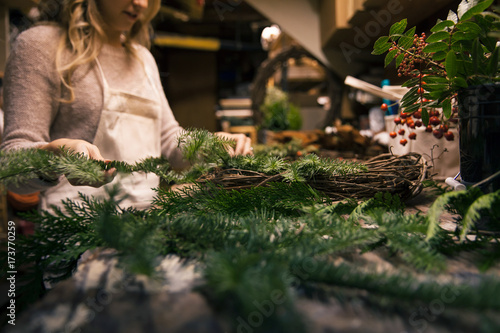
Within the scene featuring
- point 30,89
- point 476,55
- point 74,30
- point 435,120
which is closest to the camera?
point 476,55

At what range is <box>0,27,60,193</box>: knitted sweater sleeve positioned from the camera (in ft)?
2.68

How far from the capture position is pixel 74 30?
0.95m

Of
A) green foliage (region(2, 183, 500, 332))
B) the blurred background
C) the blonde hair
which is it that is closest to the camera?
green foliage (region(2, 183, 500, 332))

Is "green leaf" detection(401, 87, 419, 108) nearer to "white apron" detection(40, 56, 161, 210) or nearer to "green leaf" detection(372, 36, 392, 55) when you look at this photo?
"green leaf" detection(372, 36, 392, 55)

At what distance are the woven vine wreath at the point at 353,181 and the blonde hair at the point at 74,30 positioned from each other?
579 millimetres

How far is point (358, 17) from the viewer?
146cm

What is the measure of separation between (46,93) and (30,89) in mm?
39

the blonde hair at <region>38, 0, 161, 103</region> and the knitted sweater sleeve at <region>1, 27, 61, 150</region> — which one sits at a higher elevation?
the blonde hair at <region>38, 0, 161, 103</region>

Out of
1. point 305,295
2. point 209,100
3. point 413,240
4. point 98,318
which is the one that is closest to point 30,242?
point 98,318

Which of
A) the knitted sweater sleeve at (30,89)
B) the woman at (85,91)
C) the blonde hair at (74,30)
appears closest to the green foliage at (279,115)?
the woman at (85,91)

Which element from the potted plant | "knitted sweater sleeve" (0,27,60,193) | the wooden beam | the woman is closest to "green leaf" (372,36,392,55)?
the potted plant

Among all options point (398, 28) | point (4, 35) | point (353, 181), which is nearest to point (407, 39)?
point (398, 28)

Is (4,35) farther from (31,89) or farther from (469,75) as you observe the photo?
(469,75)

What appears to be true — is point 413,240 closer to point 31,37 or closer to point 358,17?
point 31,37
